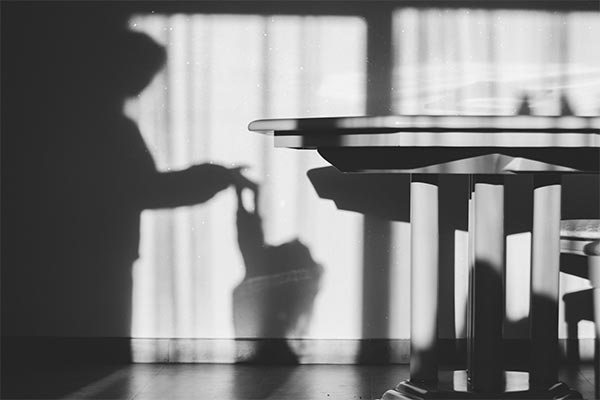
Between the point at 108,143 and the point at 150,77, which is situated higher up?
the point at 150,77

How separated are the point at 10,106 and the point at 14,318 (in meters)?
0.78

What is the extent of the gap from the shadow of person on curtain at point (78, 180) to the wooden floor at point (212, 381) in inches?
8.5

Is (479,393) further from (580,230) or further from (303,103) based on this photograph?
(303,103)

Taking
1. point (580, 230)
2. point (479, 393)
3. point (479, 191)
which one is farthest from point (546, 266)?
point (479, 393)

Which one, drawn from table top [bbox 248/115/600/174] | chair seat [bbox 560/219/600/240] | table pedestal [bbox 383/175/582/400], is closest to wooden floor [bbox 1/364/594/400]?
table pedestal [bbox 383/175/582/400]

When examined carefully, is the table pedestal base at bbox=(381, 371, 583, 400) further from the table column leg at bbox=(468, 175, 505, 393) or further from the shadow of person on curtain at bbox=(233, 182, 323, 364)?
the shadow of person on curtain at bbox=(233, 182, 323, 364)

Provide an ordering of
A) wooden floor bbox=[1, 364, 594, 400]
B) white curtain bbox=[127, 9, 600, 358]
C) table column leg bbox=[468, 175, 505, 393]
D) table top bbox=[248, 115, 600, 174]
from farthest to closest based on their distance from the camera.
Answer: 1. white curtain bbox=[127, 9, 600, 358]
2. wooden floor bbox=[1, 364, 594, 400]
3. table column leg bbox=[468, 175, 505, 393]
4. table top bbox=[248, 115, 600, 174]

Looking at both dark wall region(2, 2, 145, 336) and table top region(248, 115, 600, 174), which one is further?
dark wall region(2, 2, 145, 336)

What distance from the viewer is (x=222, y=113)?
123 inches

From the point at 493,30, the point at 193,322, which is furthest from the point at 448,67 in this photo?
the point at 193,322

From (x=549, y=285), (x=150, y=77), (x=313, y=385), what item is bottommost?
(x=313, y=385)

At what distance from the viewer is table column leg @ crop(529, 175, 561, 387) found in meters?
2.29

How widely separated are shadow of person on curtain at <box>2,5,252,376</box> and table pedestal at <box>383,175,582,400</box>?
1016 mm

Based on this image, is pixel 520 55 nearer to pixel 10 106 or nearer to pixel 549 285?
pixel 549 285
